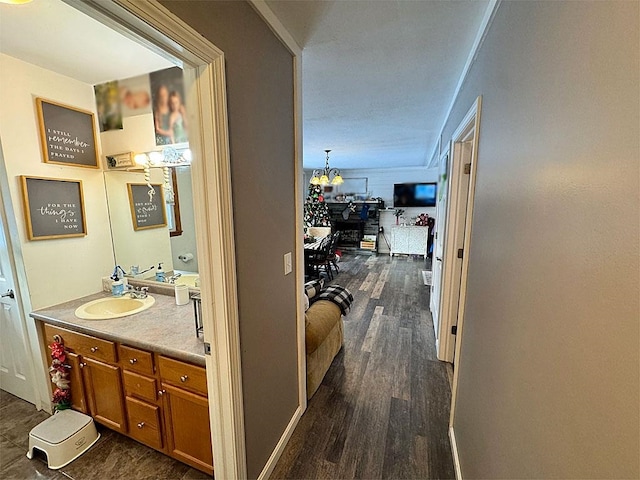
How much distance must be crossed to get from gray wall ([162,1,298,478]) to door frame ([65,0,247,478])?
2.4 inches

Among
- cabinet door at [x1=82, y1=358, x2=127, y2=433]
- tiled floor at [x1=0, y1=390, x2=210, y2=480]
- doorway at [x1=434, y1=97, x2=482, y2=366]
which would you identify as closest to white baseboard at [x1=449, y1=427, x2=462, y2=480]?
doorway at [x1=434, y1=97, x2=482, y2=366]

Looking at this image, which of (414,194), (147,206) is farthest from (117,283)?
(414,194)

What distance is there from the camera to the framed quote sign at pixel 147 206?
2225 millimetres

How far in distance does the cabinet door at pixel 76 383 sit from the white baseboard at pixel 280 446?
4.21 feet

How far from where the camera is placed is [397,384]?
7.54ft

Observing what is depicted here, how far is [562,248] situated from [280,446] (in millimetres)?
1788

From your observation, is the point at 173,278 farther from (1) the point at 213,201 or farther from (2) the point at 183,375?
(1) the point at 213,201

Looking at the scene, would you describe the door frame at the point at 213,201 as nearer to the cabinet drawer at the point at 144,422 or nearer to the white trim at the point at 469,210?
the cabinet drawer at the point at 144,422

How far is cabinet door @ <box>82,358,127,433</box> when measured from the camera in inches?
63.7

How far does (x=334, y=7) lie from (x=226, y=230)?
3.77 ft

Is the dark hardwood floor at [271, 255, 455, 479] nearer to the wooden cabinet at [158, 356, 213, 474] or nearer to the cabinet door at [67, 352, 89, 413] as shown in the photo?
the wooden cabinet at [158, 356, 213, 474]

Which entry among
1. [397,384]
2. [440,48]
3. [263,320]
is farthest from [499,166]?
[397,384]

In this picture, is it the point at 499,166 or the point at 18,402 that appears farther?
the point at 18,402

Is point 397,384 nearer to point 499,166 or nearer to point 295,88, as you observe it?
point 499,166
